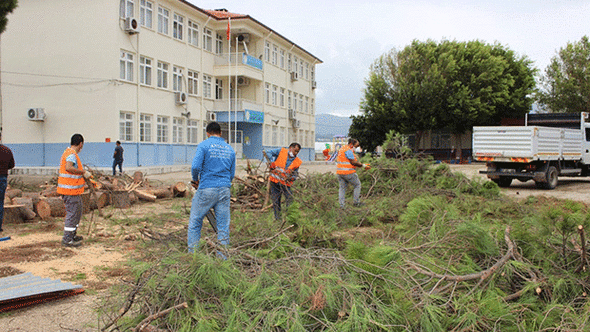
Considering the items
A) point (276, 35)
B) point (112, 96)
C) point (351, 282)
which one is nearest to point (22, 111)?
point (112, 96)

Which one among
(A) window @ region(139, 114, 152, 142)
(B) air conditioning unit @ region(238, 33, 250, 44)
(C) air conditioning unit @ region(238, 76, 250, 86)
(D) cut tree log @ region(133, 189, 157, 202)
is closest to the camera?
(D) cut tree log @ region(133, 189, 157, 202)

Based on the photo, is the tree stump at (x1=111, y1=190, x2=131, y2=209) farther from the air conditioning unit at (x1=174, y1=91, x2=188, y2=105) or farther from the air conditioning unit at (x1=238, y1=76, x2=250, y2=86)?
the air conditioning unit at (x1=238, y1=76, x2=250, y2=86)

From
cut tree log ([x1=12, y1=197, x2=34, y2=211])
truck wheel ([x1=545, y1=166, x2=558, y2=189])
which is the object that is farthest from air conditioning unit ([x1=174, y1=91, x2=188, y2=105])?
truck wheel ([x1=545, y1=166, x2=558, y2=189])

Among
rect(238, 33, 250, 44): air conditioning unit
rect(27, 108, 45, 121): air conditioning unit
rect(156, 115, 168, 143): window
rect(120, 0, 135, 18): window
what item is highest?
rect(238, 33, 250, 44): air conditioning unit

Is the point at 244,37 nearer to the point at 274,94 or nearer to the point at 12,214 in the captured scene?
the point at 274,94

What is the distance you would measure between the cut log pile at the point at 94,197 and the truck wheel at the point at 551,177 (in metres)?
12.1

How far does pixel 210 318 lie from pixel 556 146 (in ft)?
56.3

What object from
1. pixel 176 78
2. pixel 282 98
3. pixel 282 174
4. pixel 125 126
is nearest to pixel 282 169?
Result: pixel 282 174

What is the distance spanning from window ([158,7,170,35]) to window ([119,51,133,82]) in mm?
3053

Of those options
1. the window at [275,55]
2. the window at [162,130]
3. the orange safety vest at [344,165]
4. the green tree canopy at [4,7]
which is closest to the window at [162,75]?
the window at [162,130]

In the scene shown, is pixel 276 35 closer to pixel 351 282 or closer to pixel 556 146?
pixel 556 146

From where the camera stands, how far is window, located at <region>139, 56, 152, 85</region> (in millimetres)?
25344

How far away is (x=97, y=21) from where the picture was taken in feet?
77.1

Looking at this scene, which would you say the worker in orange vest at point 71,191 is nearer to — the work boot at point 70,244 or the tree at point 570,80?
the work boot at point 70,244
